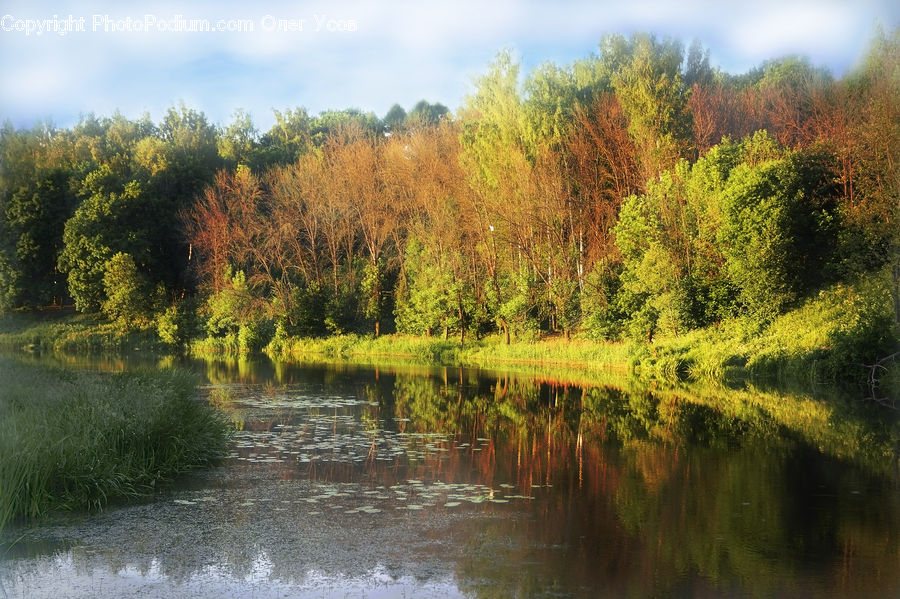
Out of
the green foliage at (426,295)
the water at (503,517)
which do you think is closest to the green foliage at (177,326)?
the green foliage at (426,295)

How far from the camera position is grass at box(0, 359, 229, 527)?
362 inches

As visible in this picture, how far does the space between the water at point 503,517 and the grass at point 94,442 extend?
0.43 metres

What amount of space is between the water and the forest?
Answer: 11.6 meters

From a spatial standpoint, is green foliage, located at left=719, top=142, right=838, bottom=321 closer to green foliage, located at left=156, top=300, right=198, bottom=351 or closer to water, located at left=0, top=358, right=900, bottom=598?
water, located at left=0, top=358, right=900, bottom=598

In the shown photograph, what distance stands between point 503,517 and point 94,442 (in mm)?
5335

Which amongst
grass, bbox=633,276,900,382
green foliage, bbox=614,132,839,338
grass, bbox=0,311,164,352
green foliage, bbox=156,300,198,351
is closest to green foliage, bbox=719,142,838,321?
green foliage, bbox=614,132,839,338

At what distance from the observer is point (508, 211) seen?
3847cm

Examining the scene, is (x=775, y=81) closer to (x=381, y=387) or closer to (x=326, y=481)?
(x=381, y=387)

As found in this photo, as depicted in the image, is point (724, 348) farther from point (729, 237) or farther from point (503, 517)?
point (503, 517)

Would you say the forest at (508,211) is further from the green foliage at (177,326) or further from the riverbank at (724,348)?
the riverbank at (724,348)

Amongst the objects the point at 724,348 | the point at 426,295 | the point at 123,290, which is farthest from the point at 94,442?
the point at 123,290

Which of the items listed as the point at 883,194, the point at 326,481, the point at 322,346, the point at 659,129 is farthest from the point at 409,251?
the point at 326,481

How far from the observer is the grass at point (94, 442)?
9188 mm

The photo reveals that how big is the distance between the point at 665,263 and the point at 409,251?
1734 cm
